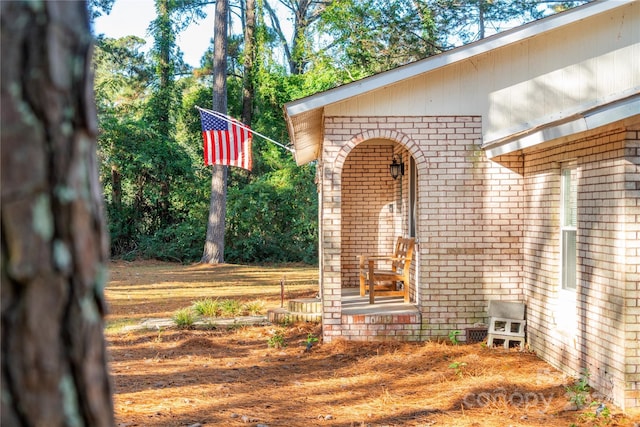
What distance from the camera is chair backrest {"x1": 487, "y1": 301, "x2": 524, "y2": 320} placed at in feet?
30.7

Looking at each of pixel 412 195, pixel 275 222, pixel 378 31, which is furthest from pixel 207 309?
pixel 378 31

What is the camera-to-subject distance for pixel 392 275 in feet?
37.6

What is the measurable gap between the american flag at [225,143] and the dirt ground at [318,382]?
16.2ft

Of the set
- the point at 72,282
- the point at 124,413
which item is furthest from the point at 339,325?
the point at 72,282

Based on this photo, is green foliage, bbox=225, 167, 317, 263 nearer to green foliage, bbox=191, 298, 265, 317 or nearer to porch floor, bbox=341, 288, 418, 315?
green foliage, bbox=191, 298, 265, 317

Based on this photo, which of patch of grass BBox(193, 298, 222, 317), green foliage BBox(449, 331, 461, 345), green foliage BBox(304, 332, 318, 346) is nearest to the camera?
green foliage BBox(449, 331, 461, 345)

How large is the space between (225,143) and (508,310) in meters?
8.34

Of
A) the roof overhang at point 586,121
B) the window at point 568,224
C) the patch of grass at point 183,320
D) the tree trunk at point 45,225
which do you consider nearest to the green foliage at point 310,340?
the patch of grass at point 183,320

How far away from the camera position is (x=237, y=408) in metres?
6.69

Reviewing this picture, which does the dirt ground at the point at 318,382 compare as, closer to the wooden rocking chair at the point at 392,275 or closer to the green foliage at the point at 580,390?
the green foliage at the point at 580,390

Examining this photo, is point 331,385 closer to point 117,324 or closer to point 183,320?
point 183,320

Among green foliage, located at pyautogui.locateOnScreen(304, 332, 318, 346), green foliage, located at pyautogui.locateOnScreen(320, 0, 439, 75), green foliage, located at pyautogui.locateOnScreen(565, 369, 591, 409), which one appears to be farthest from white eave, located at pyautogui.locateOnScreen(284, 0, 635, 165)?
green foliage, located at pyautogui.locateOnScreen(320, 0, 439, 75)

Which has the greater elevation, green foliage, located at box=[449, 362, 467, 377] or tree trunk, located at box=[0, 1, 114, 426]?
tree trunk, located at box=[0, 1, 114, 426]

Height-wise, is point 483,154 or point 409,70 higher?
point 409,70
